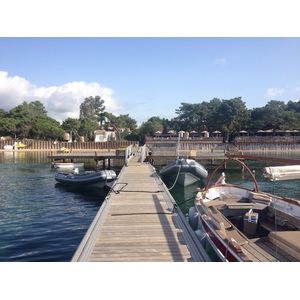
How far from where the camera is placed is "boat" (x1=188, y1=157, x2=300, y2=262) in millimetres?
5285

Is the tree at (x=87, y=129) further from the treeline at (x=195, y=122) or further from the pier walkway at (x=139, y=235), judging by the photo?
the pier walkway at (x=139, y=235)

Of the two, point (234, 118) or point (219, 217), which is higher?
point (234, 118)

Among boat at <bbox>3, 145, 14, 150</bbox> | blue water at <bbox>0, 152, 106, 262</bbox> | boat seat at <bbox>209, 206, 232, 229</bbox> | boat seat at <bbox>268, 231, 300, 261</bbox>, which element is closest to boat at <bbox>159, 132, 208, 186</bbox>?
blue water at <bbox>0, 152, 106, 262</bbox>

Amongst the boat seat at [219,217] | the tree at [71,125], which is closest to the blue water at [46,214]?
the boat seat at [219,217]

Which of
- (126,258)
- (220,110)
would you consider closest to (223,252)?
(126,258)

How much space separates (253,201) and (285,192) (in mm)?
10611

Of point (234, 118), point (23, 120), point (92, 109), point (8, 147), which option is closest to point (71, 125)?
point (23, 120)

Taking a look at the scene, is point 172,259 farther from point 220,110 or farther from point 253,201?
point 220,110

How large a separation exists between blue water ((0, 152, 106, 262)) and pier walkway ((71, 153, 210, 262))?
1.81 meters

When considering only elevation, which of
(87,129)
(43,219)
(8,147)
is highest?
(87,129)

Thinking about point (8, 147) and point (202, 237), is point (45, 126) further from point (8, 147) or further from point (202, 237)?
point (202, 237)

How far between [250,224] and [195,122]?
66.8m

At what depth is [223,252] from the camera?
17.7ft

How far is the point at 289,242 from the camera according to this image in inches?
206
